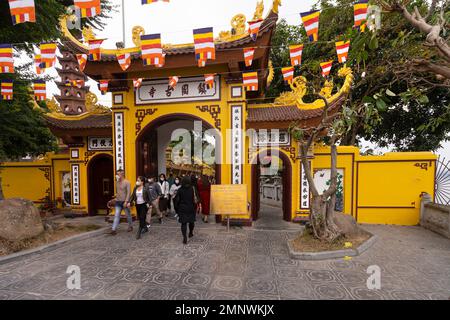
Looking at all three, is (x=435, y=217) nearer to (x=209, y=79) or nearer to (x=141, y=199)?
(x=209, y=79)

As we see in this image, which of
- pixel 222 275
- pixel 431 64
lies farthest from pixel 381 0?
pixel 222 275

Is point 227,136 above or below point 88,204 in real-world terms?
above

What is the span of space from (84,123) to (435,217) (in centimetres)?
1279

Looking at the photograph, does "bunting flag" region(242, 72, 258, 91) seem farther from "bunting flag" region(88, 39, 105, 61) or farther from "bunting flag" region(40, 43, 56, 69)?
"bunting flag" region(40, 43, 56, 69)

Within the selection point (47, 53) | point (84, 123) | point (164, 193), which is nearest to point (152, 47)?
point (47, 53)

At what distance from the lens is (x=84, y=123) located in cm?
827

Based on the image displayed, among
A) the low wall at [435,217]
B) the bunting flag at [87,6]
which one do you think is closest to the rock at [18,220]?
the bunting flag at [87,6]

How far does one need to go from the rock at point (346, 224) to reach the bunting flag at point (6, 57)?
9382 mm

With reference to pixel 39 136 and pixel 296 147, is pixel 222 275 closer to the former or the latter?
pixel 296 147

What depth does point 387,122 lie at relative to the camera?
428 inches

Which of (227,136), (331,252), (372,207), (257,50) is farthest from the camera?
(372,207)

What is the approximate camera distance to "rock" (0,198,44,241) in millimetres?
4801

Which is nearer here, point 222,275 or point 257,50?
point 222,275

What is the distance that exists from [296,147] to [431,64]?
491 cm
